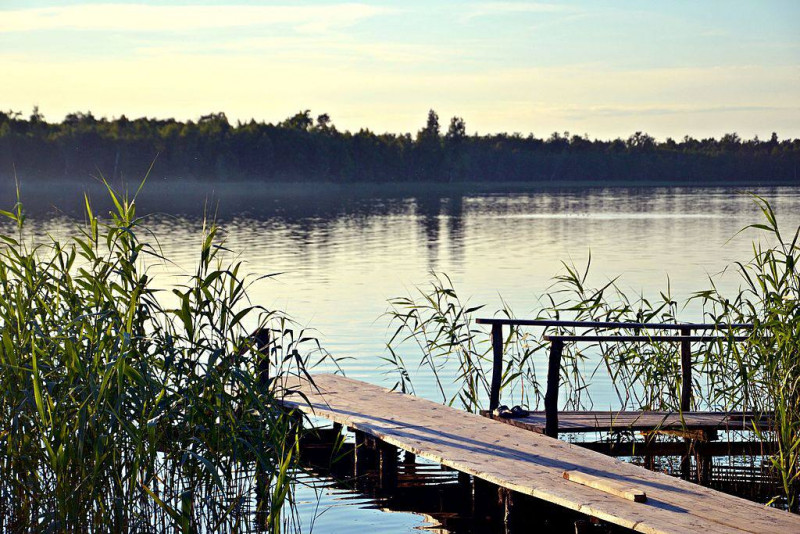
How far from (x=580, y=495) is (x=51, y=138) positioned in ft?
311

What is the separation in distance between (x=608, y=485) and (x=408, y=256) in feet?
66.6

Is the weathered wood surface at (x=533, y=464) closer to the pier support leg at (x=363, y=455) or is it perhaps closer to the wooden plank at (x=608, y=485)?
the wooden plank at (x=608, y=485)

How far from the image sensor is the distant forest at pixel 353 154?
305 ft

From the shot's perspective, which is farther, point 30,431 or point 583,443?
point 583,443

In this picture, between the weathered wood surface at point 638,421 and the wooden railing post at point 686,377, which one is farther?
the wooden railing post at point 686,377

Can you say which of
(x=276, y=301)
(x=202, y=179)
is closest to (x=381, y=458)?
(x=276, y=301)

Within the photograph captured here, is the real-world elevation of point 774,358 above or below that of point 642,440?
above

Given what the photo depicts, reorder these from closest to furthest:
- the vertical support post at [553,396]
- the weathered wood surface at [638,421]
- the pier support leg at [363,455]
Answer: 1. the vertical support post at [553,396]
2. the weathered wood surface at [638,421]
3. the pier support leg at [363,455]

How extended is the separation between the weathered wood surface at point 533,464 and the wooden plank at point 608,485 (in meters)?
0.03

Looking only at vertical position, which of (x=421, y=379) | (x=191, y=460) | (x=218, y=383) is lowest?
(x=421, y=379)

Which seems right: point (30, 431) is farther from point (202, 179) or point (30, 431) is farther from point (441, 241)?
point (202, 179)

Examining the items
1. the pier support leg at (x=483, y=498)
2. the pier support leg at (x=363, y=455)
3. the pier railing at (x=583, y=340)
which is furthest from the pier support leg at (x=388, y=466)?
the pier railing at (x=583, y=340)

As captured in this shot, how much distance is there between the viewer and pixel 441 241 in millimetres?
30656

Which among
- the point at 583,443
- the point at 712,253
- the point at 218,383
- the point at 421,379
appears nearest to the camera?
the point at 218,383
